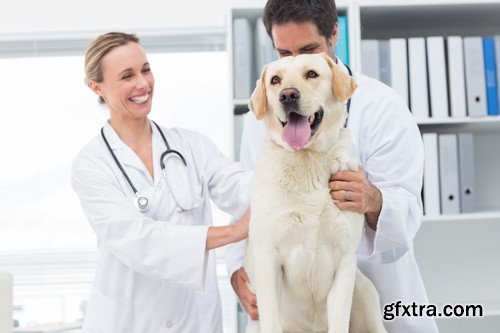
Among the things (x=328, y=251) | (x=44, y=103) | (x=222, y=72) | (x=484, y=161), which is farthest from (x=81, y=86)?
(x=328, y=251)

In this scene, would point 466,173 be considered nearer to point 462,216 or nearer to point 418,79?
point 462,216

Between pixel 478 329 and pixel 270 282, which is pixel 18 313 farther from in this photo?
pixel 270 282

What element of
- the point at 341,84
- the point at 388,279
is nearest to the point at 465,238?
the point at 388,279

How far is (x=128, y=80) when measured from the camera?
1.81 metres

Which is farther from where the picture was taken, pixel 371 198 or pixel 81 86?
pixel 81 86

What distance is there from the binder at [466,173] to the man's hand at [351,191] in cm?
142

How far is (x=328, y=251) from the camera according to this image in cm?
127

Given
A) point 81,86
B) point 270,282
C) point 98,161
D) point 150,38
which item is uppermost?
point 150,38

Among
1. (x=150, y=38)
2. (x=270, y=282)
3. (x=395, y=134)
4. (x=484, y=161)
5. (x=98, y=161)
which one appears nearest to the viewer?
(x=270, y=282)

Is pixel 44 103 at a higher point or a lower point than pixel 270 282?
higher

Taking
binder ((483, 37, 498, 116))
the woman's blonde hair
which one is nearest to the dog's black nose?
the woman's blonde hair

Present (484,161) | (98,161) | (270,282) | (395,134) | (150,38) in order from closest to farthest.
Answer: (270,282)
(395,134)
(98,161)
(484,161)
(150,38)

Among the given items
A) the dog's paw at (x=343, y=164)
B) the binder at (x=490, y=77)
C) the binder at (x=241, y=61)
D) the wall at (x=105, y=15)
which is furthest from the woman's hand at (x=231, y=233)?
the wall at (x=105, y=15)

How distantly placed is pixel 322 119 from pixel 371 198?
19 centimetres
